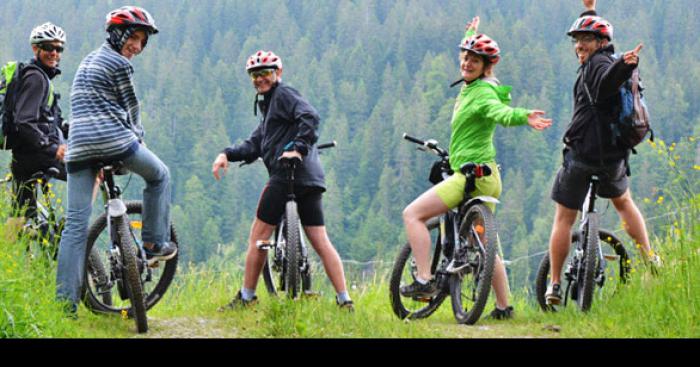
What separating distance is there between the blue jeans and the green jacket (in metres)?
1.91

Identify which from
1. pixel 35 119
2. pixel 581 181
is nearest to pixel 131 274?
pixel 35 119

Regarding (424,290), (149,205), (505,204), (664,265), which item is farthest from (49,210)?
(505,204)

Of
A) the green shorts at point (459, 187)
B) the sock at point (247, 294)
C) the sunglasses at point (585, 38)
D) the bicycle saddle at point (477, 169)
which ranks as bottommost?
the sock at point (247, 294)

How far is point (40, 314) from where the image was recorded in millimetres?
4969

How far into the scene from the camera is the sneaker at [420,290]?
6.71 metres

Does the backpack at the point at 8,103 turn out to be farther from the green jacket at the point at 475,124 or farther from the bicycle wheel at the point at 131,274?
the green jacket at the point at 475,124

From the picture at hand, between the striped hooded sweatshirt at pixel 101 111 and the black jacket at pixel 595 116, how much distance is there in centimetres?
279

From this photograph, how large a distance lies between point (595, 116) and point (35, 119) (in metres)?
3.73

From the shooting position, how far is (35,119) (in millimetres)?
6816

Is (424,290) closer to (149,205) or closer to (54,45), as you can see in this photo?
(149,205)

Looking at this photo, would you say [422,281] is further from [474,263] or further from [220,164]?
[220,164]

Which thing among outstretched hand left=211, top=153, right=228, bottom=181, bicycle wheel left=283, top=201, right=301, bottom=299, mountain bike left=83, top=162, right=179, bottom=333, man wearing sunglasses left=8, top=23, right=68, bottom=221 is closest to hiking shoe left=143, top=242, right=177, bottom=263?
mountain bike left=83, top=162, right=179, bottom=333

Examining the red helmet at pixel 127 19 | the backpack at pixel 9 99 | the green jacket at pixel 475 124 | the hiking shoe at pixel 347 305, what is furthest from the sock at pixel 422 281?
the backpack at pixel 9 99

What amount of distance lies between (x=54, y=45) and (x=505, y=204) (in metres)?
135
